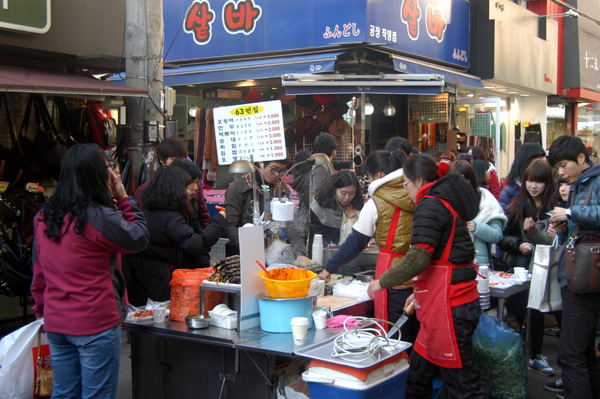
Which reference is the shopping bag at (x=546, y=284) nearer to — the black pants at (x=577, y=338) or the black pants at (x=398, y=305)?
the black pants at (x=577, y=338)

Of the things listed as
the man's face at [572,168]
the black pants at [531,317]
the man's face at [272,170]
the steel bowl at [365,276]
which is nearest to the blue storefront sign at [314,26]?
the man's face at [272,170]

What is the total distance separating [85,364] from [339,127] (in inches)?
336

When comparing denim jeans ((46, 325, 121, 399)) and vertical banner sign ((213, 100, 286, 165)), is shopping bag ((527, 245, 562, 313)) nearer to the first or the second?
vertical banner sign ((213, 100, 286, 165))

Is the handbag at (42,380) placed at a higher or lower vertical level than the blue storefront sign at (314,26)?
lower

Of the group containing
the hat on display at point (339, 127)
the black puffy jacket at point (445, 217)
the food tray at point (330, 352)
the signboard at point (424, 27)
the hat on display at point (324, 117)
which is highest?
the signboard at point (424, 27)

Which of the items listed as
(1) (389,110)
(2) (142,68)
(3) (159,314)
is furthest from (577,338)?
(1) (389,110)

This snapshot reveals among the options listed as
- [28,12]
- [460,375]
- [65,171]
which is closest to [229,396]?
[460,375]

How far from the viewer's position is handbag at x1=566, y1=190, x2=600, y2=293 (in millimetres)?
4297

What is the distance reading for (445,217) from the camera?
159 inches

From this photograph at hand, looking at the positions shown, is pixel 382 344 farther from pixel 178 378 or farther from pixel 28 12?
pixel 28 12

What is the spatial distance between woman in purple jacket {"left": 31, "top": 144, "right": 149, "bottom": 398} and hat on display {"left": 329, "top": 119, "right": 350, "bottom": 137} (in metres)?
8.13

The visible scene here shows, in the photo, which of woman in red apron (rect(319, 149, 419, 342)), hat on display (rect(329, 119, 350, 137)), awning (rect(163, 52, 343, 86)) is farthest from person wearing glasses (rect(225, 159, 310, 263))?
hat on display (rect(329, 119, 350, 137))

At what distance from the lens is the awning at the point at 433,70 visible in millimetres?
11130

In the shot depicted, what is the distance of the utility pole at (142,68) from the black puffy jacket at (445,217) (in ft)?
12.5
